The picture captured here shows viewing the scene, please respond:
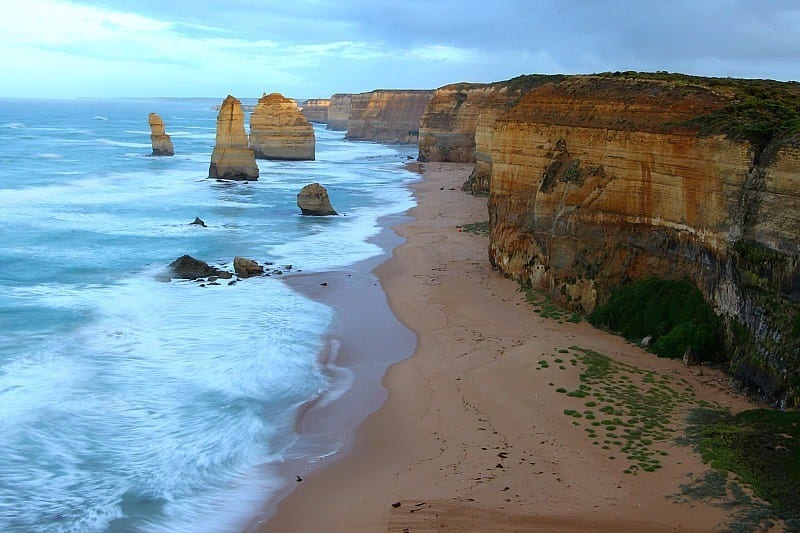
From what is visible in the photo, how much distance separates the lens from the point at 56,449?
14.6 m

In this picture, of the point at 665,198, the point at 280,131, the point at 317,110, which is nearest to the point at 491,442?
the point at 665,198

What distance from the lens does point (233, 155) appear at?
59.1 metres

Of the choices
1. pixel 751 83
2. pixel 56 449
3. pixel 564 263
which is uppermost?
pixel 751 83

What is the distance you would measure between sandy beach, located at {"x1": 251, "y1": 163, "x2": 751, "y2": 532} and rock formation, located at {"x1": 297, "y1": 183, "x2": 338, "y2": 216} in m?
21.0

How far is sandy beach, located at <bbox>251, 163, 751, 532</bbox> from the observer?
11.5m

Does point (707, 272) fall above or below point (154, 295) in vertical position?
above

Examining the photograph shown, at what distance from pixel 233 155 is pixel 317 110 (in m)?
132

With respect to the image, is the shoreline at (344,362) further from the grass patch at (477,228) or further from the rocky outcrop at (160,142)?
the rocky outcrop at (160,142)

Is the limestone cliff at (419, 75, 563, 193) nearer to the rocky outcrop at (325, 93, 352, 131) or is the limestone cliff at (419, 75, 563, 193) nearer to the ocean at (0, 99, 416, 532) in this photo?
the ocean at (0, 99, 416, 532)

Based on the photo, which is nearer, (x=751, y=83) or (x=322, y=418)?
(x=322, y=418)

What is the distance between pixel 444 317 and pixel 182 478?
35.3 feet

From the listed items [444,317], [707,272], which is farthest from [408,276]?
[707,272]

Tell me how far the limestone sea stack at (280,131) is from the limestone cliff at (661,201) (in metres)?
47.2

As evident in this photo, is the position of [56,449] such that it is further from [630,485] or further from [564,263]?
[564,263]
